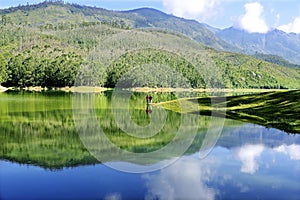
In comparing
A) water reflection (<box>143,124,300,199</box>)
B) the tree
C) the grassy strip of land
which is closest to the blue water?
water reflection (<box>143,124,300,199</box>)

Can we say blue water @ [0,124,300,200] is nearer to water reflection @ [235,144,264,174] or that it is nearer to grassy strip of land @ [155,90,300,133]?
water reflection @ [235,144,264,174]

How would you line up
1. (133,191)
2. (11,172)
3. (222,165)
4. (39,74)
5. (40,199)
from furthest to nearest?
1. (39,74)
2. (222,165)
3. (11,172)
4. (133,191)
5. (40,199)

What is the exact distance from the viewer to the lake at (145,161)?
23.4 m

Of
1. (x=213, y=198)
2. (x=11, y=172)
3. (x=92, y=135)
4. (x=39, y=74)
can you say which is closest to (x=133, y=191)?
(x=213, y=198)

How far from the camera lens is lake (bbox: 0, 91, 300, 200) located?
920 inches

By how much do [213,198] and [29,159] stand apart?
16.3 metres

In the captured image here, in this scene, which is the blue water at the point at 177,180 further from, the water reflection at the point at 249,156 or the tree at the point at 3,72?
the tree at the point at 3,72

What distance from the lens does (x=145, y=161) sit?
103 ft

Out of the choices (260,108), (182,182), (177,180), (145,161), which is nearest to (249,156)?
(145,161)

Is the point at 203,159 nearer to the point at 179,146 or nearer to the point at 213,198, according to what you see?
the point at 179,146

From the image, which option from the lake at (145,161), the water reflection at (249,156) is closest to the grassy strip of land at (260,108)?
the lake at (145,161)

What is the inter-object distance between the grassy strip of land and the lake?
21.0 ft

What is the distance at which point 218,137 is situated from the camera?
45.2 meters

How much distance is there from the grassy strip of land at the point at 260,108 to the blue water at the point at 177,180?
68.2 feet
